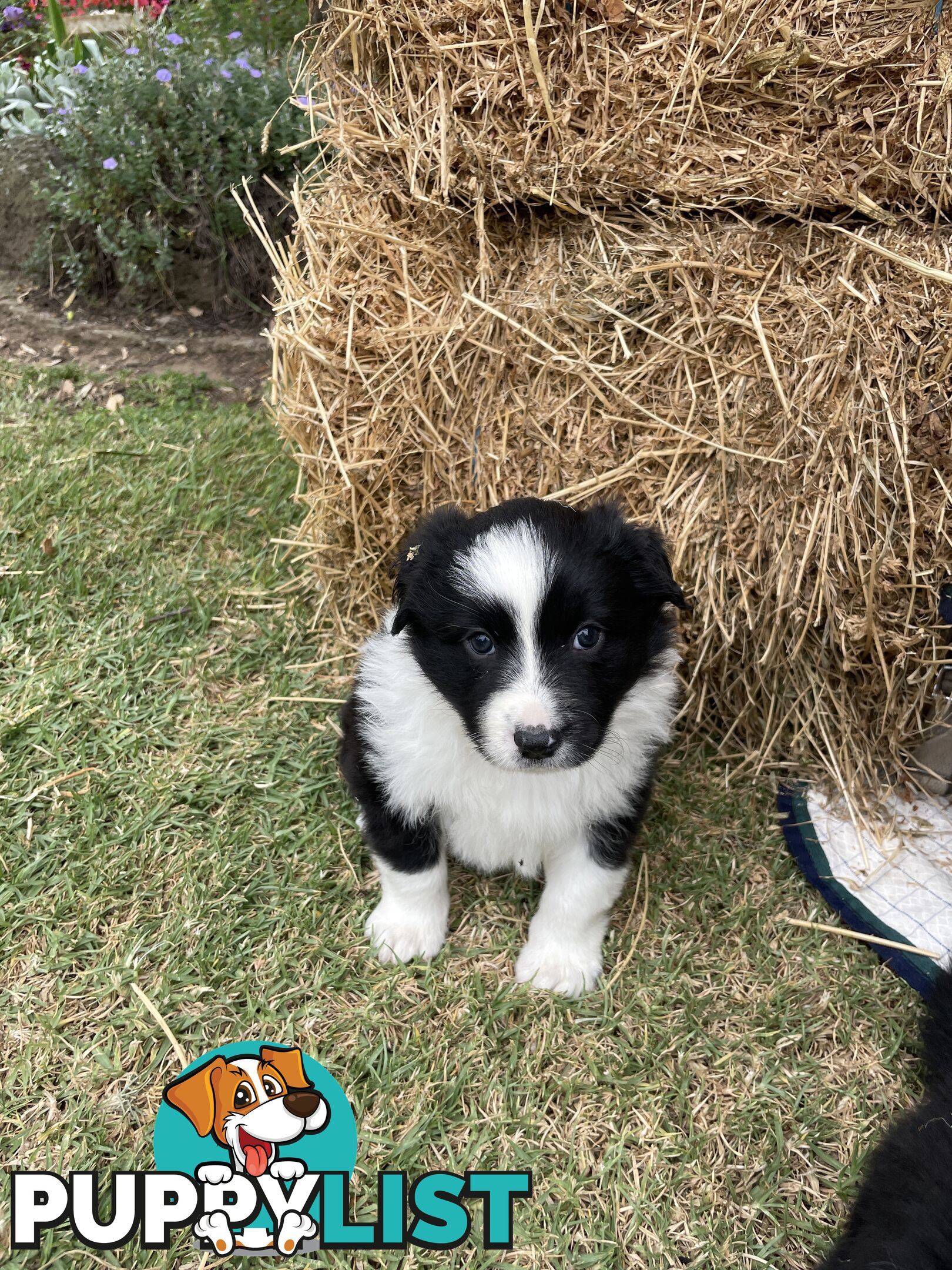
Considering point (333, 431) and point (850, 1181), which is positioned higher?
point (333, 431)

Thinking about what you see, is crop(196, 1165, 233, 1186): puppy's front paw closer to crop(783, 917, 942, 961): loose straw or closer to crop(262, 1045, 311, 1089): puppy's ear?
crop(262, 1045, 311, 1089): puppy's ear

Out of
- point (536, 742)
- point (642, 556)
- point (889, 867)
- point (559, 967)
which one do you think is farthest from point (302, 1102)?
point (889, 867)

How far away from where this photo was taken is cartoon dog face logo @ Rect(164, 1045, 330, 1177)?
1.84 metres

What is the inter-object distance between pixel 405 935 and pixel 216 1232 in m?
0.73

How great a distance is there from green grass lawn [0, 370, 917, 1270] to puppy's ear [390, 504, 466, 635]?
86cm

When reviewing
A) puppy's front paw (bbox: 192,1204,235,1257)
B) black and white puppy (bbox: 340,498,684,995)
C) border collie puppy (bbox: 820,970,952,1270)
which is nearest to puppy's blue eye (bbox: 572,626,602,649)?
black and white puppy (bbox: 340,498,684,995)

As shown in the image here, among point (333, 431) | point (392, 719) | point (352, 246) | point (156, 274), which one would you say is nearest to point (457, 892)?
point (392, 719)

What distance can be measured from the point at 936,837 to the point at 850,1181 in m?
1.10

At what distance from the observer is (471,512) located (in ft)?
9.13

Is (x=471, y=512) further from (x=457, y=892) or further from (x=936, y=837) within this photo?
(x=936, y=837)

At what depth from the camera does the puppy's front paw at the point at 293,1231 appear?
174 cm

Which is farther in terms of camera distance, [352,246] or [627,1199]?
[352,246]

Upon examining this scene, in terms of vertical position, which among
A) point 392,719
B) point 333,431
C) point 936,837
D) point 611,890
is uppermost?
point 333,431

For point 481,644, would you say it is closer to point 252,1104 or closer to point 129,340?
point 252,1104
